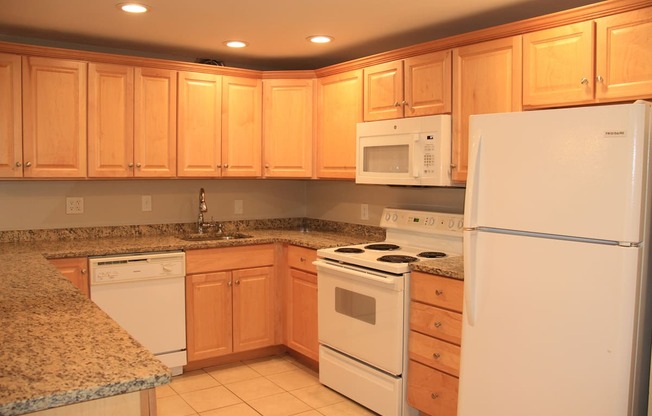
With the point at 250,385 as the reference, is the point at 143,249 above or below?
above

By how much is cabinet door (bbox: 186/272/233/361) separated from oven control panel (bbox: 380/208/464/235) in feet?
3.74

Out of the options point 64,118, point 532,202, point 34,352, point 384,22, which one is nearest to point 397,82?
point 384,22

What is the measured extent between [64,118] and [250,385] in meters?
2.00

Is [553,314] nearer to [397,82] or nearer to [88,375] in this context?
[88,375]

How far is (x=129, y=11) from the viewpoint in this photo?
9.71 ft

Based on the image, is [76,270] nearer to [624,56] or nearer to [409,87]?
[409,87]

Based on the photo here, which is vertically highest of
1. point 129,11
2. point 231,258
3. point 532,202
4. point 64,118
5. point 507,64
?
point 129,11

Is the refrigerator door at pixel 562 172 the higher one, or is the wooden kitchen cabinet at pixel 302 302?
the refrigerator door at pixel 562 172

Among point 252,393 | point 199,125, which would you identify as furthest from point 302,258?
point 199,125

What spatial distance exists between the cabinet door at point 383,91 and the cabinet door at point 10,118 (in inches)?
81.6

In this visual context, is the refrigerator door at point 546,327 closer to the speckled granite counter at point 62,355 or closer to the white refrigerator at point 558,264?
the white refrigerator at point 558,264

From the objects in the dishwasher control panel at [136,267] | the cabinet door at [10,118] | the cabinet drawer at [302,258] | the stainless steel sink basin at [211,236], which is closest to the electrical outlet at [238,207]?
the stainless steel sink basin at [211,236]

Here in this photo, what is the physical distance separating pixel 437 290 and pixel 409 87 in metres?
1.23

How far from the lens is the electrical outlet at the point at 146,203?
4.04m
